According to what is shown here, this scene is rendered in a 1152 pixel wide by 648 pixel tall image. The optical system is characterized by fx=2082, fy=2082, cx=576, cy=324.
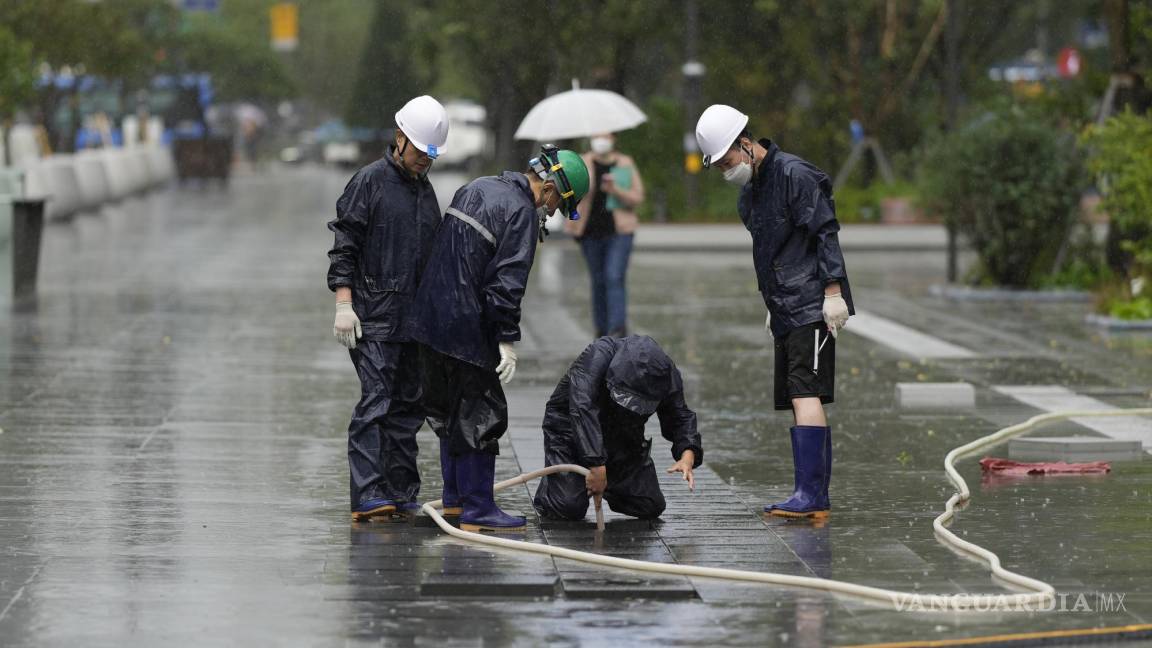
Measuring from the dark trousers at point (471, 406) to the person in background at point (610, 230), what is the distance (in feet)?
22.5

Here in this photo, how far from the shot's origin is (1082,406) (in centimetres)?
1233

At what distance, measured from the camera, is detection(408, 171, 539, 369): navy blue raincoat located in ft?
25.8

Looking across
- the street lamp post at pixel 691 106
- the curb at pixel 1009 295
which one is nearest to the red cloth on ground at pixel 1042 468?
the curb at pixel 1009 295

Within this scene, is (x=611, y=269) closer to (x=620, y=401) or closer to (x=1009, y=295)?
(x=620, y=401)

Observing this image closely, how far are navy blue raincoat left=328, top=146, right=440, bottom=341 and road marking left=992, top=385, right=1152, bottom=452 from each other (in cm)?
412


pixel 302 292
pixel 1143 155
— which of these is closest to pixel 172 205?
→ pixel 302 292

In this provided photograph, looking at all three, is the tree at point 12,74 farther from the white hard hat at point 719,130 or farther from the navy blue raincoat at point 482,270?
the navy blue raincoat at point 482,270

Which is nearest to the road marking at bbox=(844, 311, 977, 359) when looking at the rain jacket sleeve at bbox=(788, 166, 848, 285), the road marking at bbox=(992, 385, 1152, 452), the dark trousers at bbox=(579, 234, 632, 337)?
the road marking at bbox=(992, 385, 1152, 452)

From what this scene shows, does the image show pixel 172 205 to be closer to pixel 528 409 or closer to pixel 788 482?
pixel 528 409

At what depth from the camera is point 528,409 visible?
12203 millimetres

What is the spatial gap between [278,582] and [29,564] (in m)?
0.94

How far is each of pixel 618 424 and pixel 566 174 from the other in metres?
1.06

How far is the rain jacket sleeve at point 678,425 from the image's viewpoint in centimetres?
829

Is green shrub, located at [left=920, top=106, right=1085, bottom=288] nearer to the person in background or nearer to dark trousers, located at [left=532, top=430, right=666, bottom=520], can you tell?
the person in background
